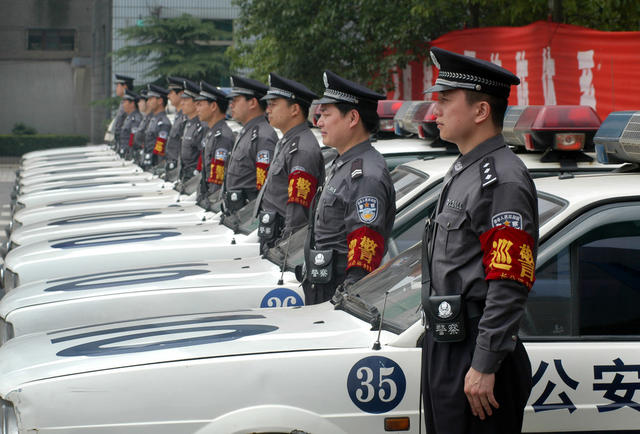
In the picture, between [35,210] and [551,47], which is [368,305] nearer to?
[35,210]

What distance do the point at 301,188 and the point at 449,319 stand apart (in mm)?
2571

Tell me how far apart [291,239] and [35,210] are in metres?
5.02

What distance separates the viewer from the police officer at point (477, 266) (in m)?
2.95

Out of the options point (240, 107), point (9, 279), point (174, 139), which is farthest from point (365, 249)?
point (174, 139)

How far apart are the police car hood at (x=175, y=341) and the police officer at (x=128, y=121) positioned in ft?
44.1

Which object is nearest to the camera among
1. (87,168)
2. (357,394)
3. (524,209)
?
(524,209)

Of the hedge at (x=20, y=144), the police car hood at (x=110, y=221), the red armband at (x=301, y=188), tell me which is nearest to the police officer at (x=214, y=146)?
the police car hood at (x=110, y=221)

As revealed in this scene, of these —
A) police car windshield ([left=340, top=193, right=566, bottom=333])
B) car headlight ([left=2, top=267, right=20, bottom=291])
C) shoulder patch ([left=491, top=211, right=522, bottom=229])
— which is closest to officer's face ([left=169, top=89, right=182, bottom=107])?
car headlight ([left=2, top=267, right=20, bottom=291])

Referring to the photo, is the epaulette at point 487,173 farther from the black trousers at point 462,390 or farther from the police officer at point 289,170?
the police officer at point 289,170

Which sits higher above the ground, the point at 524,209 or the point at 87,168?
the point at 524,209

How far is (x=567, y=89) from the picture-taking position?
37.4ft

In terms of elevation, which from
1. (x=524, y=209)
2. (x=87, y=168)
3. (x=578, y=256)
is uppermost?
(x=524, y=209)

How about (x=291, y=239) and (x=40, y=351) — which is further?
(x=291, y=239)

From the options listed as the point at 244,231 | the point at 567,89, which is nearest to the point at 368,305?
the point at 244,231
